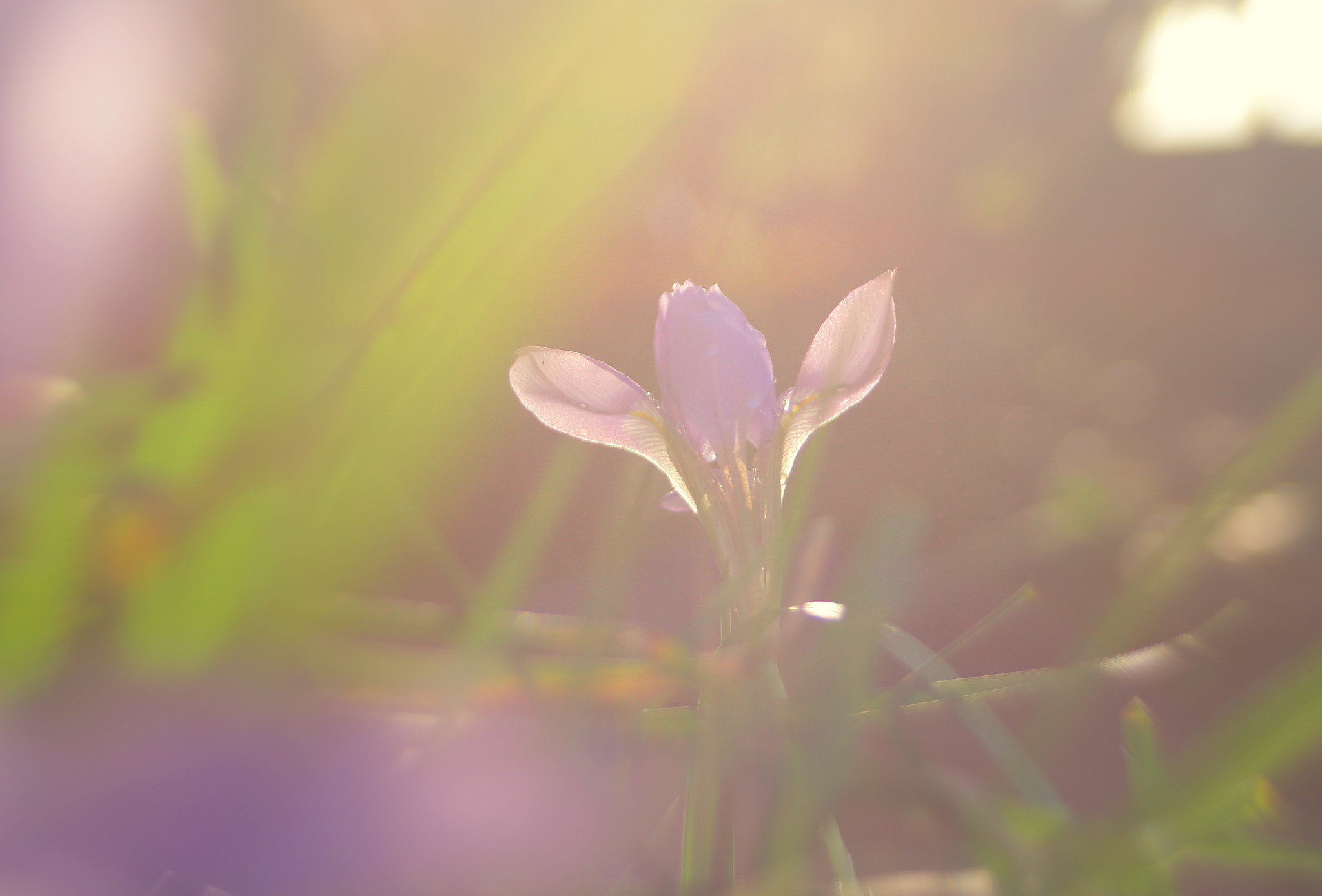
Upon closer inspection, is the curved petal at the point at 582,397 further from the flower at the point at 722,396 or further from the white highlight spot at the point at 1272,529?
the white highlight spot at the point at 1272,529

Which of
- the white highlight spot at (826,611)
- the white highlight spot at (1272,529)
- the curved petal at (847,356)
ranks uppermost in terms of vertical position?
the white highlight spot at (1272,529)

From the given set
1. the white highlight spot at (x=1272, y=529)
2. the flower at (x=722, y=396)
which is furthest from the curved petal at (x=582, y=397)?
the white highlight spot at (x=1272, y=529)

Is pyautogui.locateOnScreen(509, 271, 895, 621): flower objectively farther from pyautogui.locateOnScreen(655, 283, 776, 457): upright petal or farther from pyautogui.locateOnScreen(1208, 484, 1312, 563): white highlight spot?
pyautogui.locateOnScreen(1208, 484, 1312, 563): white highlight spot

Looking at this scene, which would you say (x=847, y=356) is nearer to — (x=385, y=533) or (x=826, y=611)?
(x=826, y=611)

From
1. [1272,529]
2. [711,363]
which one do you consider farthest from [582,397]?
[1272,529]

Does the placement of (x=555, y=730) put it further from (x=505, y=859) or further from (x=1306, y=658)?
(x=1306, y=658)

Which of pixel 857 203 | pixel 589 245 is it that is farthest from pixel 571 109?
pixel 857 203

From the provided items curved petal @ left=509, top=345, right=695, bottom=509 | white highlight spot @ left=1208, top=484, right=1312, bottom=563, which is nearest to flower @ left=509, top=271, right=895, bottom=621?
curved petal @ left=509, top=345, right=695, bottom=509
